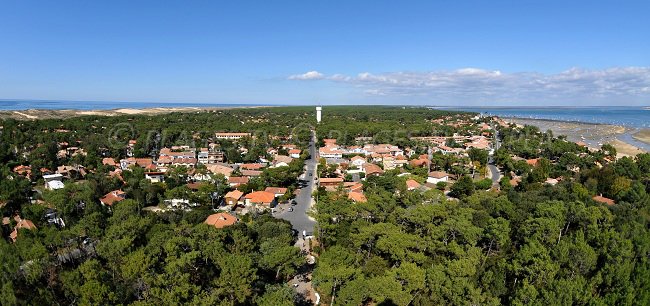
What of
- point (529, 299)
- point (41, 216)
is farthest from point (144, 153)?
point (529, 299)

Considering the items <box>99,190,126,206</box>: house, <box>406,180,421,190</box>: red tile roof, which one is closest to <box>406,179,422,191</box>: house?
<box>406,180,421,190</box>: red tile roof

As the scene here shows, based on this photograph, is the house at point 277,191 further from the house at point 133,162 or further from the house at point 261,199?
the house at point 133,162

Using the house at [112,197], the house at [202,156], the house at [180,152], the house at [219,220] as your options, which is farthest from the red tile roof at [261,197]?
the house at [202,156]

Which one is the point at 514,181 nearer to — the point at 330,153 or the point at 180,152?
the point at 330,153

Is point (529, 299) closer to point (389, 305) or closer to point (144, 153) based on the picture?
point (389, 305)

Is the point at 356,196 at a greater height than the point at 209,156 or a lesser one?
lesser

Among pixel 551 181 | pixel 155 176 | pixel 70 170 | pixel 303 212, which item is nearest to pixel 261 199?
pixel 303 212

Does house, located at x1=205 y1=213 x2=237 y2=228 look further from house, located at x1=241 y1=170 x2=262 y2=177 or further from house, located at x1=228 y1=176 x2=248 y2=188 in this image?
house, located at x1=241 y1=170 x2=262 y2=177
